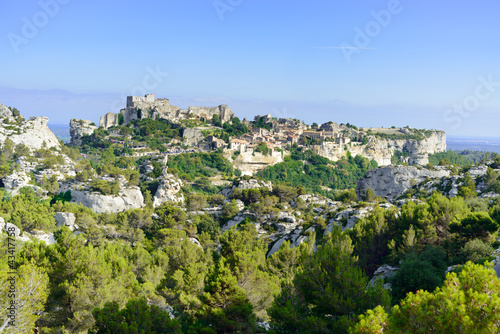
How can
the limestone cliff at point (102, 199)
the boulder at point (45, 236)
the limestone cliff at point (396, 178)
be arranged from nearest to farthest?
the boulder at point (45, 236) → the limestone cliff at point (102, 199) → the limestone cliff at point (396, 178)

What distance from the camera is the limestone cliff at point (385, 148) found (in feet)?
269

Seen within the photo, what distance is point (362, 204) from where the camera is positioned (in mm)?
30688

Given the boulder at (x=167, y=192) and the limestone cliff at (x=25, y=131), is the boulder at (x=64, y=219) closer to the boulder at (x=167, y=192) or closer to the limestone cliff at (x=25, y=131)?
the boulder at (x=167, y=192)

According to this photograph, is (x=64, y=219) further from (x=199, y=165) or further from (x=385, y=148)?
(x=385, y=148)

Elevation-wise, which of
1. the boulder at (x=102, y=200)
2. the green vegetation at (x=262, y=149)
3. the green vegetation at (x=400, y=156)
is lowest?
the boulder at (x=102, y=200)

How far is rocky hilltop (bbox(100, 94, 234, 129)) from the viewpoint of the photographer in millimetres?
81562

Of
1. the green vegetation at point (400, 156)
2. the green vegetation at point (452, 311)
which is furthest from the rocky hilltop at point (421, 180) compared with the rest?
the green vegetation at point (400, 156)

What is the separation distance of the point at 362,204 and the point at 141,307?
74.9 feet

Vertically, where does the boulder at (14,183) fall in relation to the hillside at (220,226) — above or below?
below

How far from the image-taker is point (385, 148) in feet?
309

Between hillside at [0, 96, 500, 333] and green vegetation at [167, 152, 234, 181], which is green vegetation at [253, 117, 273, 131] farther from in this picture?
green vegetation at [167, 152, 234, 181]

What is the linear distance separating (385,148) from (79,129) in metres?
67.8

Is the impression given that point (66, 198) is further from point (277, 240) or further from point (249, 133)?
point (249, 133)

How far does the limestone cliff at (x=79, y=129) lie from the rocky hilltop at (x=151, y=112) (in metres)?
7.22
